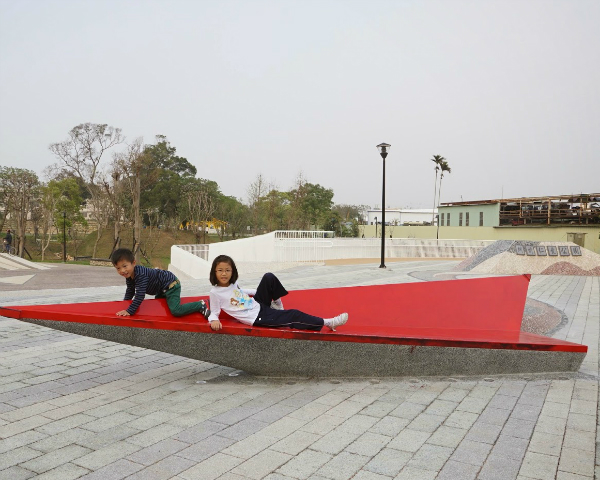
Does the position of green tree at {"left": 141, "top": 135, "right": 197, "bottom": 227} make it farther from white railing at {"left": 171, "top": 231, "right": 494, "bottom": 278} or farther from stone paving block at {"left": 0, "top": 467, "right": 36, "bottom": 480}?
stone paving block at {"left": 0, "top": 467, "right": 36, "bottom": 480}

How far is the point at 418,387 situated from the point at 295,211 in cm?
4364

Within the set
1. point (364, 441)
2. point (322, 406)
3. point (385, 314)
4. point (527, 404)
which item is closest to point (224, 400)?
point (322, 406)

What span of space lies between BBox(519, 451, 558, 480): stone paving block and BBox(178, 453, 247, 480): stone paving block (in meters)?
1.68

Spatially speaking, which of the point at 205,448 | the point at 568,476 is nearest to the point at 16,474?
the point at 205,448

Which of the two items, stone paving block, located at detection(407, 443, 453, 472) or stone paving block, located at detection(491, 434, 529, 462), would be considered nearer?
stone paving block, located at detection(407, 443, 453, 472)

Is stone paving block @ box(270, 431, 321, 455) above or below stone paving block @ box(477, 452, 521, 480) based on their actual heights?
below

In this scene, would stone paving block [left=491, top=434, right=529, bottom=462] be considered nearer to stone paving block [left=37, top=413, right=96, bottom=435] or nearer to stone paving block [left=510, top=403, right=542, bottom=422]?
stone paving block [left=510, top=403, right=542, bottom=422]

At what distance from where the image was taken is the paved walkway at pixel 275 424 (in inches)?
120

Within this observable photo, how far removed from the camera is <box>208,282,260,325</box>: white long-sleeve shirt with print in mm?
4633

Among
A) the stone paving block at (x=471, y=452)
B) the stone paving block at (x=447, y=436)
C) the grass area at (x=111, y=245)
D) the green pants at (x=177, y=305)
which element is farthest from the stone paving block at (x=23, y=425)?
the grass area at (x=111, y=245)

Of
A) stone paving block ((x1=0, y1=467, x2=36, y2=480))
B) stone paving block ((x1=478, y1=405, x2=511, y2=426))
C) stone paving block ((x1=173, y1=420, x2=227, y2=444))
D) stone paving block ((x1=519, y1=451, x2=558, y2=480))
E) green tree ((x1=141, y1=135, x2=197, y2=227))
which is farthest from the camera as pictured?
green tree ((x1=141, y1=135, x2=197, y2=227))

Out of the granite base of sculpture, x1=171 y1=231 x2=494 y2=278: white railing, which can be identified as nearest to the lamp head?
x1=171 y1=231 x2=494 y2=278: white railing

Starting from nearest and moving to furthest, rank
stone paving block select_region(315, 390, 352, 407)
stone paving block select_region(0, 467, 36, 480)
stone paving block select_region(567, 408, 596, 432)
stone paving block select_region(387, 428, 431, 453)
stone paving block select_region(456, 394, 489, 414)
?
stone paving block select_region(0, 467, 36, 480) → stone paving block select_region(387, 428, 431, 453) → stone paving block select_region(567, 408, 596, 432) → stone paving block select_region(456, 394, 489, 414) → stone paving block select_region(315, 390, 352, 407)

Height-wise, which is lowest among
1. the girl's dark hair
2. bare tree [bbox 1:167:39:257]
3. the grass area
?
the grass area
